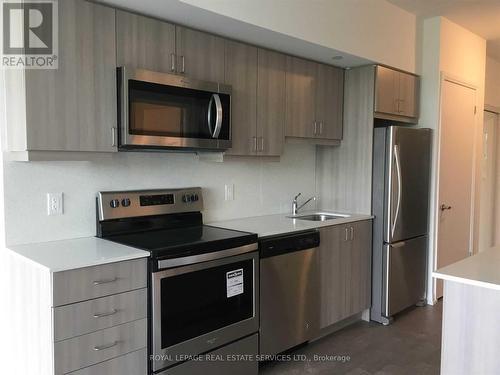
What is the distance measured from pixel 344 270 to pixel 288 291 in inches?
28.0

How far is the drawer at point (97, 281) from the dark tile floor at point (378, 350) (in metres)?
1.25

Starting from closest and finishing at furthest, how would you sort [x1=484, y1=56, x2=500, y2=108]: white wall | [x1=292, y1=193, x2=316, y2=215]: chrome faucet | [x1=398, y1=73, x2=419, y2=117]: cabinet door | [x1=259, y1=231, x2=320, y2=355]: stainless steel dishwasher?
[x1=259, y1=231, x2=320, y2=355]: stainless steel dishwasher
[x1=292, y1=193, x2=316, y2=215]: chrome faucet
[x1=398, y1=73, x2=419, y2=117]: cabinet door
[x1=484, y1=56, x2=500, y2=108]: white wall

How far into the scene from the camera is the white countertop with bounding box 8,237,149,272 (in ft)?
6.19

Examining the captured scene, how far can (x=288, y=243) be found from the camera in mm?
2848

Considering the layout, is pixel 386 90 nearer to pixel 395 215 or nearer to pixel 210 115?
pixel 395 215

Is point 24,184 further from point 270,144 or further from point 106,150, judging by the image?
point 270,144

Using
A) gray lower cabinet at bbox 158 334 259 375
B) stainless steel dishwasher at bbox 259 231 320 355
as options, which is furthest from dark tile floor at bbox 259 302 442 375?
gray lower cabinet at bbox 158 334 259 375

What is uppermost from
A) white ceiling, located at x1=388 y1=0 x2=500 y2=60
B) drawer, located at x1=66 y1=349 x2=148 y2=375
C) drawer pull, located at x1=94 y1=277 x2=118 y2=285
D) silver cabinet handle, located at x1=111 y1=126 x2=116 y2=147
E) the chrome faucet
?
white ceiling, located at x1=388 y1=0 x2=500 y2=60

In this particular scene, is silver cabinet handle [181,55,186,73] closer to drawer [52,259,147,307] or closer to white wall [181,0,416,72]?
white wall [181,0,416,72]

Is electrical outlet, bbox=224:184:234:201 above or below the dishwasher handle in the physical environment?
above

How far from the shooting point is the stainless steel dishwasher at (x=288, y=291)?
2725 millimetres

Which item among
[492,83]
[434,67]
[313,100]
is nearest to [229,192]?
[313,100]

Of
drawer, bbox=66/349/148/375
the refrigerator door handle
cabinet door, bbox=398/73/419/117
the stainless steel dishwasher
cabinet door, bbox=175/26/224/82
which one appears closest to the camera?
drawer, bbox=66/349/148/375

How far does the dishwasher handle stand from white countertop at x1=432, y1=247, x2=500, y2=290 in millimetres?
1032
